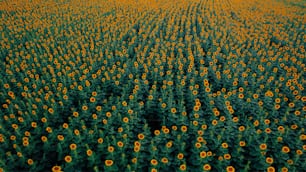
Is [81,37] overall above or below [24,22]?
below

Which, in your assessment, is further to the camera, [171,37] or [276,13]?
[276,13]

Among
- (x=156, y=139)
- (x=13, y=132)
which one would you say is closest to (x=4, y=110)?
(x=13, y=132)

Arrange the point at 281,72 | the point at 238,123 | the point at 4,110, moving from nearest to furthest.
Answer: the point at 238,123, the point at 4,110, the point at 281,72

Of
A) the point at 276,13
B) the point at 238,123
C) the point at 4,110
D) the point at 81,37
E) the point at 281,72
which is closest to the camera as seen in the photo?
the point at 238,123

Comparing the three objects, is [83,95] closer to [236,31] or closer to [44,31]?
[44,31]

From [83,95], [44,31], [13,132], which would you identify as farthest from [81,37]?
[13,132]

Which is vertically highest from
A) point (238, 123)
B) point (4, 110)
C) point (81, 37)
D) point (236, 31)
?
point (236, 31)

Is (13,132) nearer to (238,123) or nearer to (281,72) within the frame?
(238,123)
